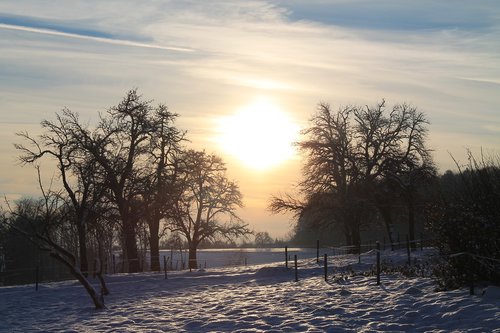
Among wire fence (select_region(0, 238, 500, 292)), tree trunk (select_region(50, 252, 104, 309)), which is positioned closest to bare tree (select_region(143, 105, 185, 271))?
wire fence (select_region(0, 238, 500, 292))

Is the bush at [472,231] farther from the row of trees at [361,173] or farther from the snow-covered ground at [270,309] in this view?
the row of trees at [361,173]

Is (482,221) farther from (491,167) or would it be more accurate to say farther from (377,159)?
(377,159)

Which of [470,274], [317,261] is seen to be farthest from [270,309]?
[317,261]

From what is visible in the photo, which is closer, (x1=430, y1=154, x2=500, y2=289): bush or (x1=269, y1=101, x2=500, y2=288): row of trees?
(x1=430, y1=154, x2=500, y2=289): bush

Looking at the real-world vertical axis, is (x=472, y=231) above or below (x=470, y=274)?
above

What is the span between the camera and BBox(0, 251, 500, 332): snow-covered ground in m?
11.5

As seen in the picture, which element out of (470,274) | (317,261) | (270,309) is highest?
(470,274)

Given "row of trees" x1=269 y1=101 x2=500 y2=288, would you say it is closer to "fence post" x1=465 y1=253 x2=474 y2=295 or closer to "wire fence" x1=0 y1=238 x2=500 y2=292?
"wire fence" x1=0 y1=238 x2=500 y2=292

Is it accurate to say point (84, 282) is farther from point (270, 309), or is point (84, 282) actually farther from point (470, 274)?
point (470, 274)

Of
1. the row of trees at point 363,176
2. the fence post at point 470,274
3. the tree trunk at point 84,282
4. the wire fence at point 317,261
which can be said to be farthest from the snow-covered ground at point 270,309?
the row of trees at point 363,176

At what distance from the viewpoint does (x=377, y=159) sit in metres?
45.0

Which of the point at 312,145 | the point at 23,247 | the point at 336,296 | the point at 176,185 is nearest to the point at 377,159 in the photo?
the point at 312,145

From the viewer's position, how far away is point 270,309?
49.9ft

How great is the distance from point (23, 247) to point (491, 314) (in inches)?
2723
